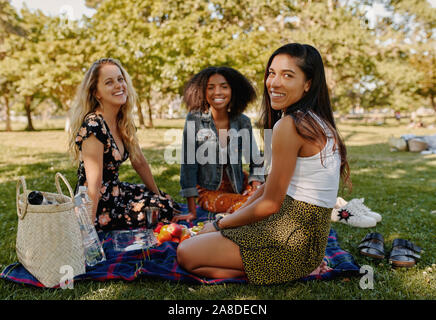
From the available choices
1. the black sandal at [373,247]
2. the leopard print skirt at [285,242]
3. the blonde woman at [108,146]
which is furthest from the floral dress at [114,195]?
the black sandal at [373,247]

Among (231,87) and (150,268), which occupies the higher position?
(231,87)

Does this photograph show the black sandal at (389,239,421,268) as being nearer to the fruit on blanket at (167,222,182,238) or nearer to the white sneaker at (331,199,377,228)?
the white sneaker at (331,199,377,228)

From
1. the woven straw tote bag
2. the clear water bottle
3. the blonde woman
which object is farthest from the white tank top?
the blonde woman

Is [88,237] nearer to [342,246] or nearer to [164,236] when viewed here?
[164,236]

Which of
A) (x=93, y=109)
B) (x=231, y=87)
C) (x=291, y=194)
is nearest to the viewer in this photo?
(x=291, y=194)

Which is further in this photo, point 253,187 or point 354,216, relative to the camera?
point 253,187

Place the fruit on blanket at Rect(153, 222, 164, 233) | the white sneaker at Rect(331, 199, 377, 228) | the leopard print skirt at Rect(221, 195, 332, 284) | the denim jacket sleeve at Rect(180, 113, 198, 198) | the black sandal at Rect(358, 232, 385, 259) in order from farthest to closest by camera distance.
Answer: the denim jacket sleeve at Rect(180, 113, 198, 198) < the white sneaker at Rect(331, 199, 377, 228) < the fruit on blanket at Rect(153, 222, 164, 233) < the black sandal at Rect(358, 232, 385, 259) < the leopard print skirt at Rect(221, 195, 332, 284)

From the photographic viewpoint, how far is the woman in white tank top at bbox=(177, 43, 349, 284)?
2.46 meters

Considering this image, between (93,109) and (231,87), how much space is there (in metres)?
1.89

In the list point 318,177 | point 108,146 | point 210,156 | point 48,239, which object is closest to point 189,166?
point 210,156

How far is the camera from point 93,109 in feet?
13.5

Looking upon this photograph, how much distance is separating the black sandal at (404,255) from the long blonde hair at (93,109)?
10.5ft
